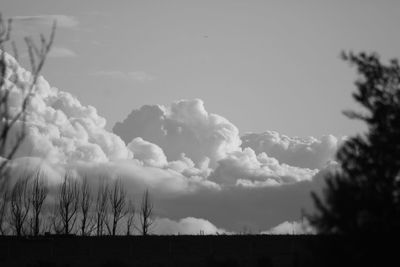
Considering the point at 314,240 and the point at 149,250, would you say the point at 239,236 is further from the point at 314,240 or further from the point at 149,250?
the point at 314,240

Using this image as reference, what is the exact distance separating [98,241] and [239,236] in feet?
38.8

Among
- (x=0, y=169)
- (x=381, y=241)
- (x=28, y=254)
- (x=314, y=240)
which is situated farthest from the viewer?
(x=28, y=254)

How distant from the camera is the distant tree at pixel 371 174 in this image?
15.3 meters

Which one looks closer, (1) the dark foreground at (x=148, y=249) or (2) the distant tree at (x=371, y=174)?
(2) the distant tree at (x=371, y=174)

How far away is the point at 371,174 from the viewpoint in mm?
15859

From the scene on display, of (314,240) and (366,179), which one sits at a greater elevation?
(366,179)

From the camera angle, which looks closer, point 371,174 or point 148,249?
point 371,174

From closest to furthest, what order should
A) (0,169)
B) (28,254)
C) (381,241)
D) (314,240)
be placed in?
1. (0,169)
2. (381,241)
3. (314,240)
4. (28,254)

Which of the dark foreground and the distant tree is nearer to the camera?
the distant tree

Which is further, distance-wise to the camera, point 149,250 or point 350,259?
point 149,250

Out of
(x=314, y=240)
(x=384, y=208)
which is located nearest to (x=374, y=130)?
(x=384, y=208)

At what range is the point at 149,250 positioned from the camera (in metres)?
50.8

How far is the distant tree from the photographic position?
50.3ft

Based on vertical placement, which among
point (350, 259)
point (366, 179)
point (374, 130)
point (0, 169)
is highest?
point (374, 130)
